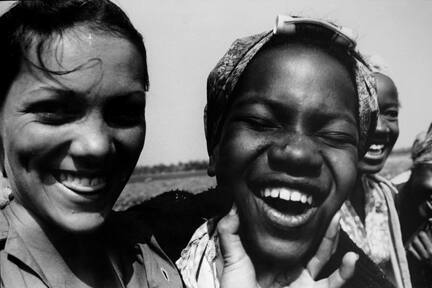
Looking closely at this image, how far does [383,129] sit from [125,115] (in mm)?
1330

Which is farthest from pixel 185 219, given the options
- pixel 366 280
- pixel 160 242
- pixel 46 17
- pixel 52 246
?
pixel 46 17

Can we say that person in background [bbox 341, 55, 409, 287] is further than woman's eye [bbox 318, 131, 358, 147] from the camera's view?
Yes

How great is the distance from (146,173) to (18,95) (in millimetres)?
1164

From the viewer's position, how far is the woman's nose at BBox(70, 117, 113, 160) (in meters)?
1.31

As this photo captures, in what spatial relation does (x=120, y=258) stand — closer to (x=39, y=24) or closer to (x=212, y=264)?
(x=212, y=264)

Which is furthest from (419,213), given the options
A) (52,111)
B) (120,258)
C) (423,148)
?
(52,111)

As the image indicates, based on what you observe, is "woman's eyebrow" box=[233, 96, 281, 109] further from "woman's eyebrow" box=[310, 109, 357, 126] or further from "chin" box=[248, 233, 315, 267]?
"chin" box=[248, 233, 315, 267]

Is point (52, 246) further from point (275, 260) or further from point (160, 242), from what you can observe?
point (275, 260)

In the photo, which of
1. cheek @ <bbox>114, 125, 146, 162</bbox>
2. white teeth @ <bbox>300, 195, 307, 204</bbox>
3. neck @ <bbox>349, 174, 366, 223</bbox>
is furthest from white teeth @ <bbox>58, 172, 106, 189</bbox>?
neck @ <bbox>349, 174, 366, 223</bbox>

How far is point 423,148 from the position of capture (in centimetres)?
233

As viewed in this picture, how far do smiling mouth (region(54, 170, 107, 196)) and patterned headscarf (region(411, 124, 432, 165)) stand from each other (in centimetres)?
160

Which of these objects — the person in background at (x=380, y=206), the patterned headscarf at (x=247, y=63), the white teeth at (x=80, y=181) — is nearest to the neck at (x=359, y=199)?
the person in background at (x=380, y=206)

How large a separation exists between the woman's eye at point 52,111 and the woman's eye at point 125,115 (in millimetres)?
107

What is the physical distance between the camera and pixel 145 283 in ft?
5.13
